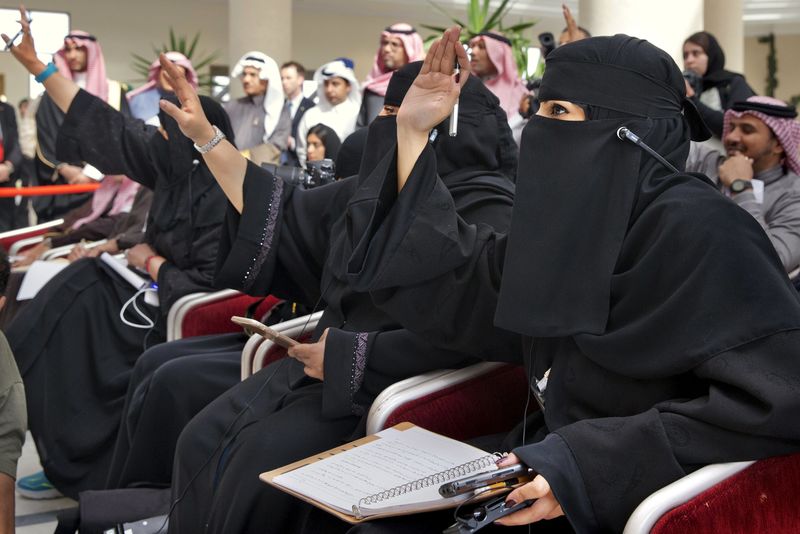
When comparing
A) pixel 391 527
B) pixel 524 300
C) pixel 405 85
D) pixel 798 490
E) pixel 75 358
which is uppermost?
pixel 405 85

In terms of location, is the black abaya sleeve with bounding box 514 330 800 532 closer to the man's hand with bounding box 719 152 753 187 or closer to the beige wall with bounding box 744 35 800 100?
the man's hand with bounding box 719 152 753 187

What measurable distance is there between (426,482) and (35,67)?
96.3 inches

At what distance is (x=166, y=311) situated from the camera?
152 inches

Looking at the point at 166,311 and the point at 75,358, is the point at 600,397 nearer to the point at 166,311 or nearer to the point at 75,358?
the point at 166,311

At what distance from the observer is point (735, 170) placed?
3496 millimetres

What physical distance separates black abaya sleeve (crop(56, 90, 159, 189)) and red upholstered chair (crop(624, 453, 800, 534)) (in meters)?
2.89

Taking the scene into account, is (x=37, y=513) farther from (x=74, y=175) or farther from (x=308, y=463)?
(x=74, y=175)

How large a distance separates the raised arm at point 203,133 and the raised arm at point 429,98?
736 mm

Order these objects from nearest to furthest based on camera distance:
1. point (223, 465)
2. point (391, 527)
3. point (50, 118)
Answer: point (391, 527) < point (223, 465) < point (50, 118)

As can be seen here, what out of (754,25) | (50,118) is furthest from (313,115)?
(754,25)

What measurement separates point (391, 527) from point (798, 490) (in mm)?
693

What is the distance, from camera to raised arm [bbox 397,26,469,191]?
6.71ft

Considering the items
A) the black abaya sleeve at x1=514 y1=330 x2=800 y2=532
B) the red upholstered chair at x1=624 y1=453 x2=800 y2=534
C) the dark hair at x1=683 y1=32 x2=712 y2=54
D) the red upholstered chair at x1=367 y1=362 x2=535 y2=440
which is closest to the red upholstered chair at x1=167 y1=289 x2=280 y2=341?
the red upholstered chair at x1=367 y1=362 x2=535 y2=440

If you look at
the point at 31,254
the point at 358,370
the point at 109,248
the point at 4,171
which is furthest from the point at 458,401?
the point at 4,171
